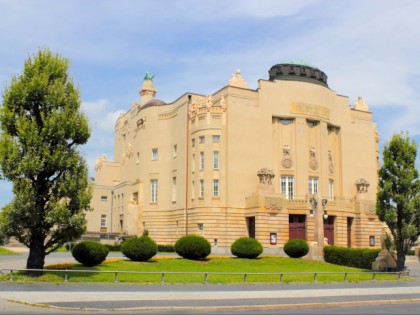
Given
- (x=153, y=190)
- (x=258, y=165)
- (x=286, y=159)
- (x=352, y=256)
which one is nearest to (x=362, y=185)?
(x=286, y=159)

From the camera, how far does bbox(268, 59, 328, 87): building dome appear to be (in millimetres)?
57312

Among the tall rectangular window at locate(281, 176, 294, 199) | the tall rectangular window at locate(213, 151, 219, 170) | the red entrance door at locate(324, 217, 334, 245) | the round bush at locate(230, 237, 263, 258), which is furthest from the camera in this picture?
the tall rectangular window at locate(281, 176, 294, 199)

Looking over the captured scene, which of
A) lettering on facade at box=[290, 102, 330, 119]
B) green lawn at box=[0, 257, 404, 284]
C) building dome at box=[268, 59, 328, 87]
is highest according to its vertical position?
building dome at box=[268, 59, 328, 87]

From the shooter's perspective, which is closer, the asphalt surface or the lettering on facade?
the asphalt surface

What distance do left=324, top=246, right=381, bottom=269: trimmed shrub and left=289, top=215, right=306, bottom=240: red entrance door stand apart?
480 inches

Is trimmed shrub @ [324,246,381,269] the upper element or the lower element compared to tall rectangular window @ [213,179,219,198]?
lower

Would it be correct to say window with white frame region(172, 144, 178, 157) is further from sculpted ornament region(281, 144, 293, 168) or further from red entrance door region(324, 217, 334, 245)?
red entrance door region(324, 217, 334, 245)

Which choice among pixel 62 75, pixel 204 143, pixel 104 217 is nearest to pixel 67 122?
pixel 62 75

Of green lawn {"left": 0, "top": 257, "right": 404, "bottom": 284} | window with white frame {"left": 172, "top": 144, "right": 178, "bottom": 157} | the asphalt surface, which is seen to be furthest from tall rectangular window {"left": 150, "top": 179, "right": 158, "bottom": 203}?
the asphalt surface

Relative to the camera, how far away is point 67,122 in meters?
24.3

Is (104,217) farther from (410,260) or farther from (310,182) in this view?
(410,260)

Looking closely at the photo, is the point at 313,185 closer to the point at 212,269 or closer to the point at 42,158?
the point at 212,269

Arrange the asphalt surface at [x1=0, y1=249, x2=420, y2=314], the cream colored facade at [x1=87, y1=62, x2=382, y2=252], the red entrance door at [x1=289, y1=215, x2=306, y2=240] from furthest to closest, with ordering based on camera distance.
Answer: the red entrance door at [x1=289, y1=215, x2=306, y2=240] < the cream colored facade at [x1=87, y1=62, x2=382, y2=252] < the asphalt surface at [x1=0, y1=249, x2=420, y2=314]

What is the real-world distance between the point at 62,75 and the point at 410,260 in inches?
1459
